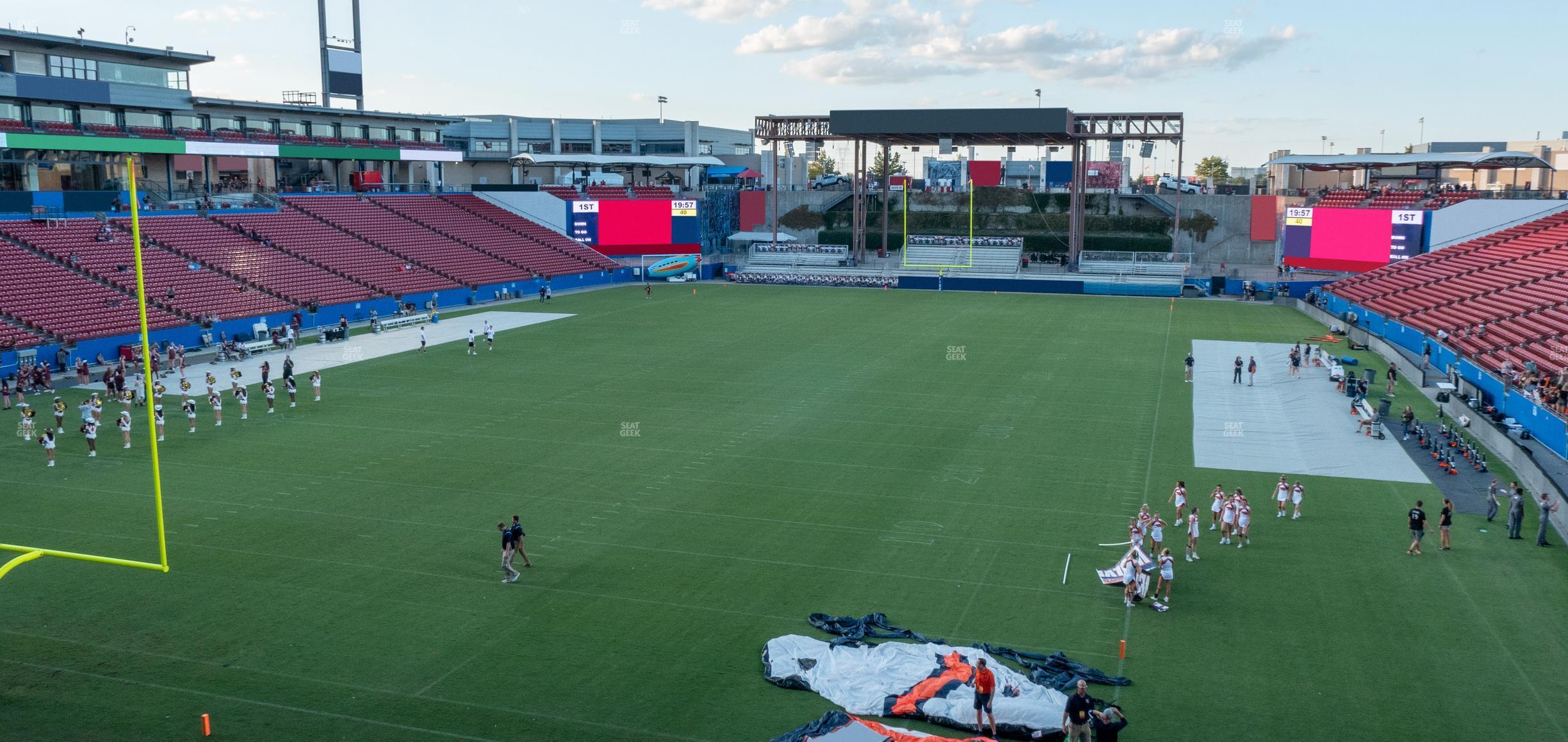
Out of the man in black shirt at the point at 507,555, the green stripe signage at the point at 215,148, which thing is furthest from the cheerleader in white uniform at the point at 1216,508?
the green stripe signage at the point at 215,148

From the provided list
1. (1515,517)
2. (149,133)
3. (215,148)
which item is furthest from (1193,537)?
(215,148)

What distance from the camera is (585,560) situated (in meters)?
20.3

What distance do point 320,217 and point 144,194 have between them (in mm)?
9439

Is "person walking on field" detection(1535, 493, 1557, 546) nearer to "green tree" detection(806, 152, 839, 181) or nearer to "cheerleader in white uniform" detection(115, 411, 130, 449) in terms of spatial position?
"cheerleader in white uniform" detection(115, 411, 130, 449)

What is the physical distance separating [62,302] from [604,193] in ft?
153

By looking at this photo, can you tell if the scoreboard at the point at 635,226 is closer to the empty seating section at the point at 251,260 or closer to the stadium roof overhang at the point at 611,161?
the stadium roof overhang at the point at 611,161

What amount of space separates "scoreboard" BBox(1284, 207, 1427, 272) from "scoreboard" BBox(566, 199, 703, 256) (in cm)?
4148

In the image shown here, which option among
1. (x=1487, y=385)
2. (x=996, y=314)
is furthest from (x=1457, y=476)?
(x=996, y=314)

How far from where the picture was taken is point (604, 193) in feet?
285

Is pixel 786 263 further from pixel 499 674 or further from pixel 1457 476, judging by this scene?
pixel 499 674

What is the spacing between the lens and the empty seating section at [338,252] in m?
59.6

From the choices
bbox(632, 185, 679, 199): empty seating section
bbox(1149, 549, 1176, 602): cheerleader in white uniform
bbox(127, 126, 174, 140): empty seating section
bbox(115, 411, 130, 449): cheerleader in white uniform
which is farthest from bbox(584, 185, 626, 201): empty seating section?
bbox(1149, 549, 1176, 602): cheerleader in white uniform

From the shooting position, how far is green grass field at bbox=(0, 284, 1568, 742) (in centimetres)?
1477

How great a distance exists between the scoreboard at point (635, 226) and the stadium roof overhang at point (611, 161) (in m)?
12.3
